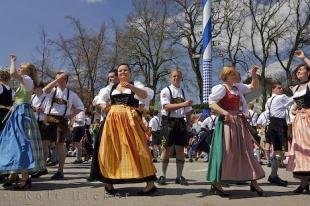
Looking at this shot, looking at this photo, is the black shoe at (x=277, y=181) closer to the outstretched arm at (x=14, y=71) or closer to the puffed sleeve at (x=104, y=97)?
the puffed sleeve at (x=104, y=97)

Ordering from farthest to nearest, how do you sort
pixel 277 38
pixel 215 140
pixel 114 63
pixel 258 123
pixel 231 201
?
pixel 114 63
pixel 277 38
pixel 258 123
pixel 215 140
pixel 231 201

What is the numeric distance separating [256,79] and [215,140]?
112 cm

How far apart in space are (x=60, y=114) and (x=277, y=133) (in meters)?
4.15

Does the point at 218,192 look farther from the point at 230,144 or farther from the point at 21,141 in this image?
the point at 21,141

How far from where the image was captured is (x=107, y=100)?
7.66 meters

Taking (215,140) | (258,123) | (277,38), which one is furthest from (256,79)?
(277,38)

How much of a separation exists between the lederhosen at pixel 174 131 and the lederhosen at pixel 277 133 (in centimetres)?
193

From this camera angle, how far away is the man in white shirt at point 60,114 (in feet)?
30.8

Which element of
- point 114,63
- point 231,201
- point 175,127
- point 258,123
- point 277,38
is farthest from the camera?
point 114,63

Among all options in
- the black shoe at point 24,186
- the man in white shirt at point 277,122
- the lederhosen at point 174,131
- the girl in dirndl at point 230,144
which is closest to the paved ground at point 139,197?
the black shoe at point 24,186

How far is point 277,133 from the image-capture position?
31.4ft

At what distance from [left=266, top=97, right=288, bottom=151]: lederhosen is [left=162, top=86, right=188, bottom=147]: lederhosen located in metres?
1.93

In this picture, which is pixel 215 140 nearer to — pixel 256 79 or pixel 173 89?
pixel 256 79

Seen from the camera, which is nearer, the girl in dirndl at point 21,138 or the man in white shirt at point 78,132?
the girl in dirndl at point 21,138
